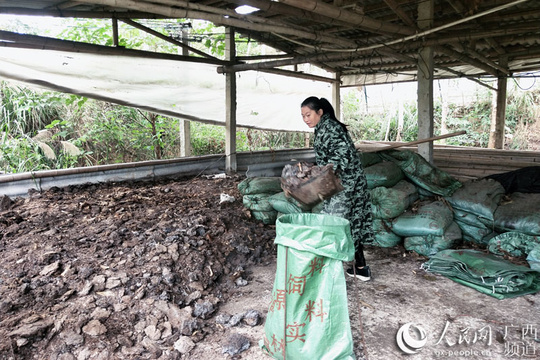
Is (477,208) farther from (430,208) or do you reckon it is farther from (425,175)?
(425,175)

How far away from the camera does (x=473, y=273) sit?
10.1ft

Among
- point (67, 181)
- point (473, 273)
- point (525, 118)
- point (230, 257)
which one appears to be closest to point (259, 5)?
point (230, 257)

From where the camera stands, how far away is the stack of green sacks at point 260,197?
4.25 meters

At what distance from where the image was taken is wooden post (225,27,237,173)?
5.83 meters

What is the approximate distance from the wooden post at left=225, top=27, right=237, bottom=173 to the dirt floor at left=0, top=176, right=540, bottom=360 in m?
2.25

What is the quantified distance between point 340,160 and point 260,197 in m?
1.70

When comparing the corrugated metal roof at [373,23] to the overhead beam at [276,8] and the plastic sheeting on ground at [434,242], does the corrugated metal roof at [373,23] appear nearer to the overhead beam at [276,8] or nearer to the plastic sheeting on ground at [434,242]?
the overhead beam at [276,8]

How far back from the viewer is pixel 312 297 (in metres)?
1.93

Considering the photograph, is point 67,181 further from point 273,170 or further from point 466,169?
point 466,169

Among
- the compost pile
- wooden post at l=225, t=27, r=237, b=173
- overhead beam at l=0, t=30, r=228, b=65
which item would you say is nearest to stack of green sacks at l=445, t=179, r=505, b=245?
the compost pile

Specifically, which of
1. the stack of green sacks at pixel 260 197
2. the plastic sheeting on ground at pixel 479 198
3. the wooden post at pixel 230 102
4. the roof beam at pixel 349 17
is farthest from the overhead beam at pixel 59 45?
the plastic sheeting on ground at pixel 479 198

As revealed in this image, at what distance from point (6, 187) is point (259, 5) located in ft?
11.3

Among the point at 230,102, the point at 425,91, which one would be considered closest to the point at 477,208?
the point at 425,91

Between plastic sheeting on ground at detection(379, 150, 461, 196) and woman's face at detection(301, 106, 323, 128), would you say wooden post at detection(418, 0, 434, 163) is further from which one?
woman's face at detection(301, 106, 323, 128)
